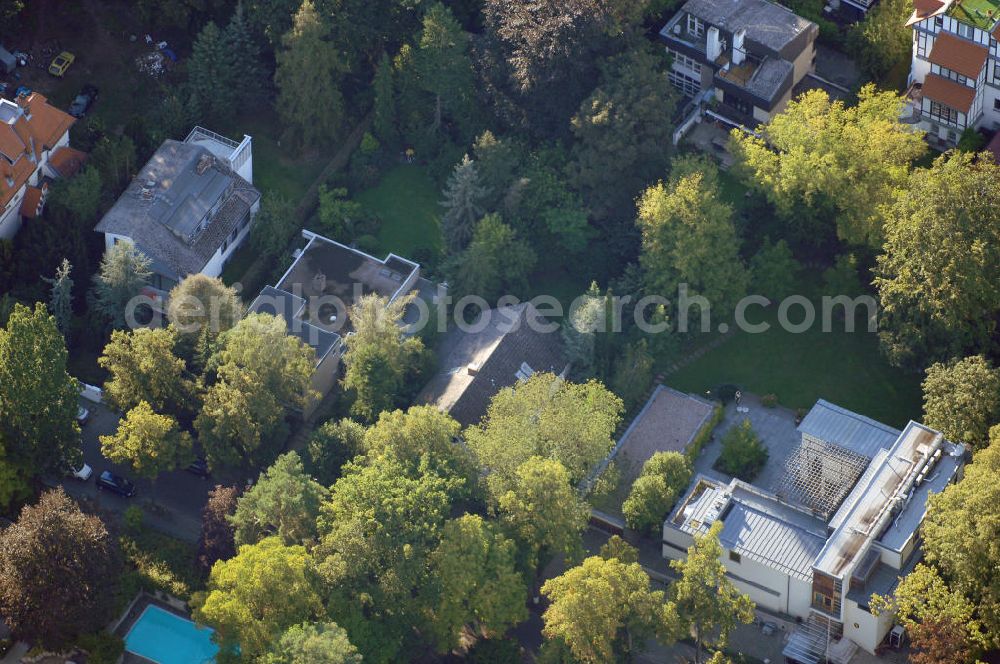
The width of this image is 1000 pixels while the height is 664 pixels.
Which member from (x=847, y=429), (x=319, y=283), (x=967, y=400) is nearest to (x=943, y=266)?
(x=967, y=400)

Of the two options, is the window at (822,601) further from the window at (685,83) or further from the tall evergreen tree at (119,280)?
the tall evergreen tree at (119,280)

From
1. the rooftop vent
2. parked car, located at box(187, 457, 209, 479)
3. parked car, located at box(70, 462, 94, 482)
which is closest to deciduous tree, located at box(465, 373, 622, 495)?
parked car, located at box(187, 457, 209, 479)

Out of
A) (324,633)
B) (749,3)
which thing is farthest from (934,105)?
(324,633)

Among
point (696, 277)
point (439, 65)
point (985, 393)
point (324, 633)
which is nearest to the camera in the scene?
point (324, 633)

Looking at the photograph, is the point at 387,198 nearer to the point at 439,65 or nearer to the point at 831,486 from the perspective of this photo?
the point at 439,65

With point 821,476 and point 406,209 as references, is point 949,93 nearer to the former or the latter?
point 821,476
